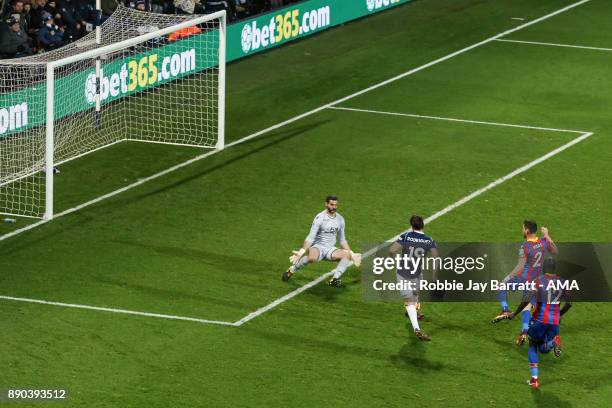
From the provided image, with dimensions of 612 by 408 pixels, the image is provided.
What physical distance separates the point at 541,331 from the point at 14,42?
1654cm

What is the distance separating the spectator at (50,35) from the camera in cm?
3119

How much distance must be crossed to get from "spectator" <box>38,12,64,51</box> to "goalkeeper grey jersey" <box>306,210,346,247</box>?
12554 millimetres

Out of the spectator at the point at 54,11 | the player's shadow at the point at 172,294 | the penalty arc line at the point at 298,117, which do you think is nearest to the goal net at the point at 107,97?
the penalty arc line at the point at 298,117

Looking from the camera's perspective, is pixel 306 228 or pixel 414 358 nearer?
pixel 414 358

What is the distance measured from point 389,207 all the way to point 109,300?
21.1 ft

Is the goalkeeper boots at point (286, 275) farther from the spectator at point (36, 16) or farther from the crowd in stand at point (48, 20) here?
the spectator at point (36, 16)

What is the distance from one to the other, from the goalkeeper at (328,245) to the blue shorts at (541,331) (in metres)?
3.79

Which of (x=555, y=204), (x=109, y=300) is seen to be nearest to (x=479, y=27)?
(x=555, y=204)

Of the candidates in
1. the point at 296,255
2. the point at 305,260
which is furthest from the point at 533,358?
the point at 305,260

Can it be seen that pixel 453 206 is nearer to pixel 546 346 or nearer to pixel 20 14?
pixel 546 346

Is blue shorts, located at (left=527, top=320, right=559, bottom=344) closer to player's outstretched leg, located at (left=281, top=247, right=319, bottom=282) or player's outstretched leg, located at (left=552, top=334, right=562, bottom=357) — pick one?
player's outstretched leg, located at (left=552, top=334, right=562, bottom=357)

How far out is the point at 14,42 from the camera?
30.2 metres

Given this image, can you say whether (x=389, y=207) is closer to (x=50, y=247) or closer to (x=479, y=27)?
(x=50, y=247)

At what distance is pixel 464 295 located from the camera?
2031cm
